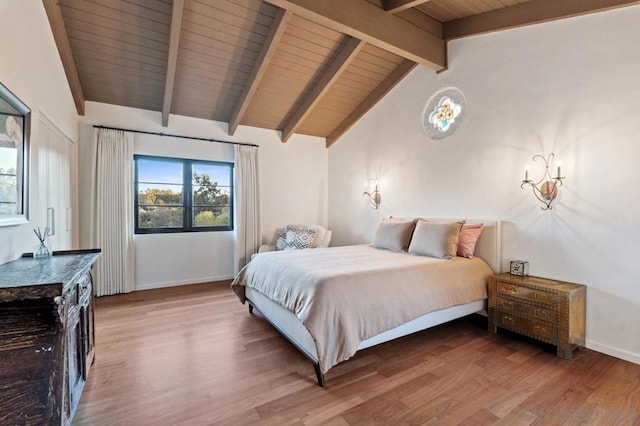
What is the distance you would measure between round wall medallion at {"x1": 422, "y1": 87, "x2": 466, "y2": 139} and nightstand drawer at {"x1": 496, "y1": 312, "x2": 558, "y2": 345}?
7.06ft

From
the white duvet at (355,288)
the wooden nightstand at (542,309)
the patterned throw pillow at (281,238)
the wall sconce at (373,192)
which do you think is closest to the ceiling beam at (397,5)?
the wall sconce at (373,192)

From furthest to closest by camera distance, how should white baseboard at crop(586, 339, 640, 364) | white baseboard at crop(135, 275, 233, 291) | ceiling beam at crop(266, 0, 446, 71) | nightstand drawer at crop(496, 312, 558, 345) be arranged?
white baseboard at crop(135, 275, 233, 291) < ceiling beam at crop(266, 0, 446, 71) < nightstand drawer at crop(496, 312, 558, 345) < white baseboard at crop(586, 339, 640, 364)

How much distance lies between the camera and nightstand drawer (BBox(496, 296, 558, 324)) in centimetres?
250

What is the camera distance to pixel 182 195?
185 inches

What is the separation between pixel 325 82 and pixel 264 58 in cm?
95

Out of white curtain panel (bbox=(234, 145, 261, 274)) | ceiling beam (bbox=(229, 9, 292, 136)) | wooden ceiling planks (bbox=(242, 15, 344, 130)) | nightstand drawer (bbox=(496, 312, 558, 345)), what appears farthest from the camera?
white curtain panel (bbox=(234, 145, 261, 274))

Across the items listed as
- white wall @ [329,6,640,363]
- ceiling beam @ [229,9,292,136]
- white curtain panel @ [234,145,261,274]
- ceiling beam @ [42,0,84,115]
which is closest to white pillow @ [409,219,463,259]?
white wall @ [329,6,640,363]

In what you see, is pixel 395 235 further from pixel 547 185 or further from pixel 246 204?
pixel 246 204

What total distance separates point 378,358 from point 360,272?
0.73 m

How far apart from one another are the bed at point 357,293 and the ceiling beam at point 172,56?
2.34 m

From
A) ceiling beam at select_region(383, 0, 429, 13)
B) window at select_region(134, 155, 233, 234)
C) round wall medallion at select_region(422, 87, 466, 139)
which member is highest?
ceiling beam at select_region(383, 0, 429, 13)

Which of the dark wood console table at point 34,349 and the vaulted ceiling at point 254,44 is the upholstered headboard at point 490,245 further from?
the dark wood console table at point 34,349

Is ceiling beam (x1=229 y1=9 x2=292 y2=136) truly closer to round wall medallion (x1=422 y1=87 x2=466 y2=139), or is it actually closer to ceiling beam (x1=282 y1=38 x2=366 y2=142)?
ceiling beam (x1=282 y1=38 x2=366 y2=142)

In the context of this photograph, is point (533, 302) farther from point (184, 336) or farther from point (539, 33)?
point (184, 336)
